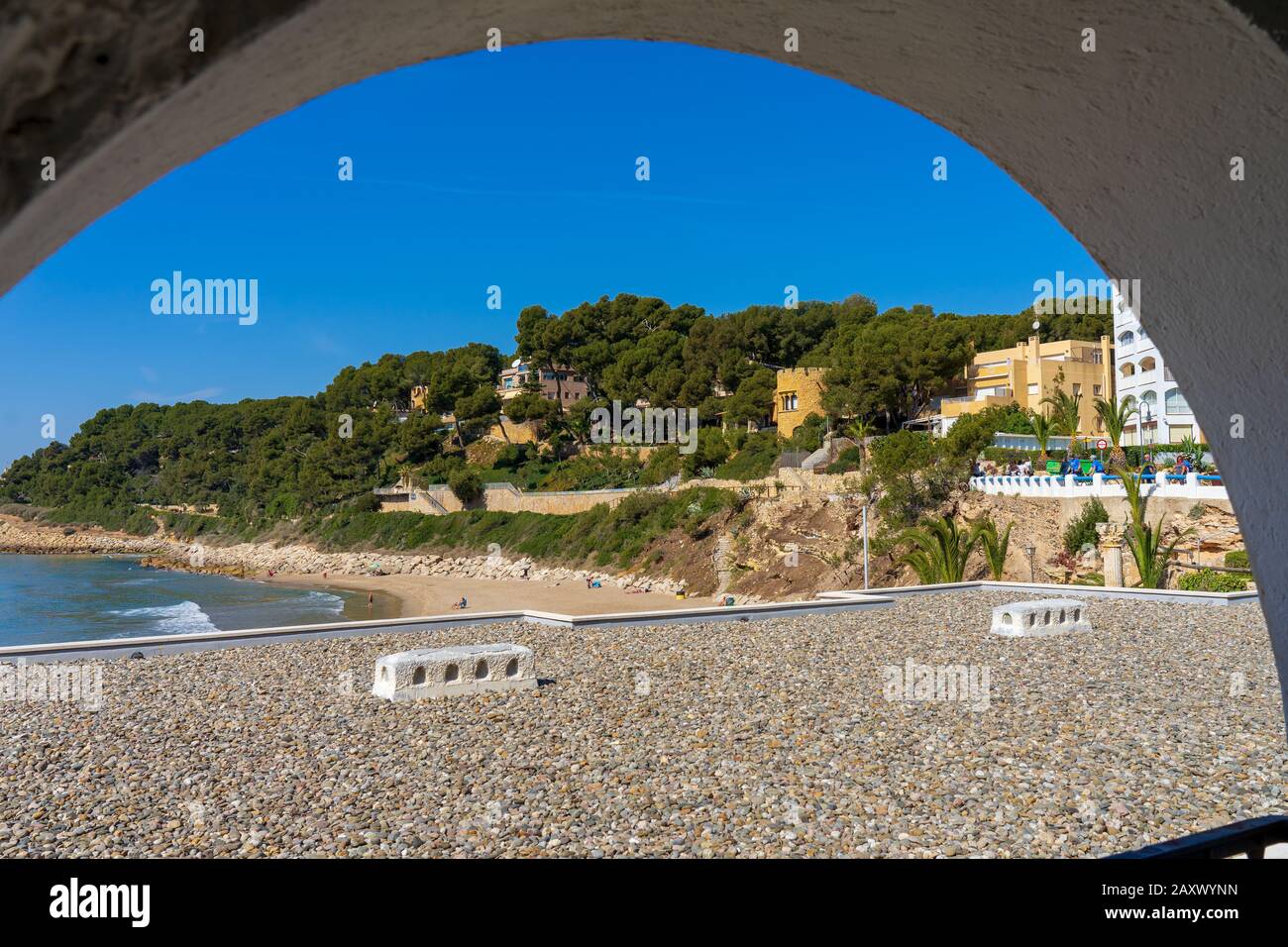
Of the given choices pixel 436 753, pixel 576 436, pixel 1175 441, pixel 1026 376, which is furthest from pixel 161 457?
pixel 436 753

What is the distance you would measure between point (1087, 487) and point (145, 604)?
33.2m

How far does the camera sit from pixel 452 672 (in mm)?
9188

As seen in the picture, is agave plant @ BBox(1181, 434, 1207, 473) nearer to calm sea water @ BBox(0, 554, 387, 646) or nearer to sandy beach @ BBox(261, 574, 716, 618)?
sandy beach @ BBox(261, 574, 716, 618)

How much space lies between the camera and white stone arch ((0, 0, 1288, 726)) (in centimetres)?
77

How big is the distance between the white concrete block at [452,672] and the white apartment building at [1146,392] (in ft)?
84.8

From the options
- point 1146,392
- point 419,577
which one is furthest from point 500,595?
point 1146,392

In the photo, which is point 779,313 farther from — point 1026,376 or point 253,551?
point 253,551

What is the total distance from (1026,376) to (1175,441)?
306 inches

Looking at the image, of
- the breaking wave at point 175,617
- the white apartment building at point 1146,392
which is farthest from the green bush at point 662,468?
the breaking wave at point 175,617

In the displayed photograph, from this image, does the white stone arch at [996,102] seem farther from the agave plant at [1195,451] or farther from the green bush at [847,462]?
the green bush at [847,462]

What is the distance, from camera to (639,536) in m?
35.7

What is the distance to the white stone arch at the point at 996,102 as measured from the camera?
2.53 feet

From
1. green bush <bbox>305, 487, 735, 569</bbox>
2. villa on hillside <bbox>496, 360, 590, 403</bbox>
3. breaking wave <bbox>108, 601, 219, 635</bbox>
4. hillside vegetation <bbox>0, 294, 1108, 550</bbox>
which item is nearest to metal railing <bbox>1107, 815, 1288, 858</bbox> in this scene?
breaking wave <bbox>108, 601, 219, 635</bbox>
